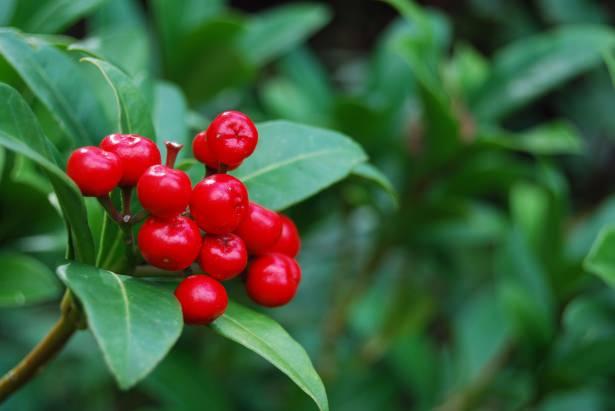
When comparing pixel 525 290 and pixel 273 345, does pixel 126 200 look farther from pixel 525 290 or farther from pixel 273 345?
pixel 525 290

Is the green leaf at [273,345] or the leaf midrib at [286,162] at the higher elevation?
the leaf midrib at [286,162]

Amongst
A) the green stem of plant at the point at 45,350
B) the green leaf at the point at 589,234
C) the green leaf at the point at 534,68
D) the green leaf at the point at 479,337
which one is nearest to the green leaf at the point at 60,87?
the green stem of plant at the point at 45,350

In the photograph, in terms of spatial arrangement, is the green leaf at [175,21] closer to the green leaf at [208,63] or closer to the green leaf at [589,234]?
the green leaf at [208,63]

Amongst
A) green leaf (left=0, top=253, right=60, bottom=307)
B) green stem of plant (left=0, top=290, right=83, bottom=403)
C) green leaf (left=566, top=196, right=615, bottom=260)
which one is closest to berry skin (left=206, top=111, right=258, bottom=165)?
green stem of plant (left=0, top=290, right=83, bottom=403)

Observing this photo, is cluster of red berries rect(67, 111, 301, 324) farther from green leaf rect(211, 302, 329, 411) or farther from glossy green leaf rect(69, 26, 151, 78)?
glossy green leaf rect(69, 26, 151, 78)

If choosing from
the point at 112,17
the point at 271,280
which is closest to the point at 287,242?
the point at 271,280

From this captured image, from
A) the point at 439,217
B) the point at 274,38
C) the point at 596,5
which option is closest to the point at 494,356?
the point at 439,217
